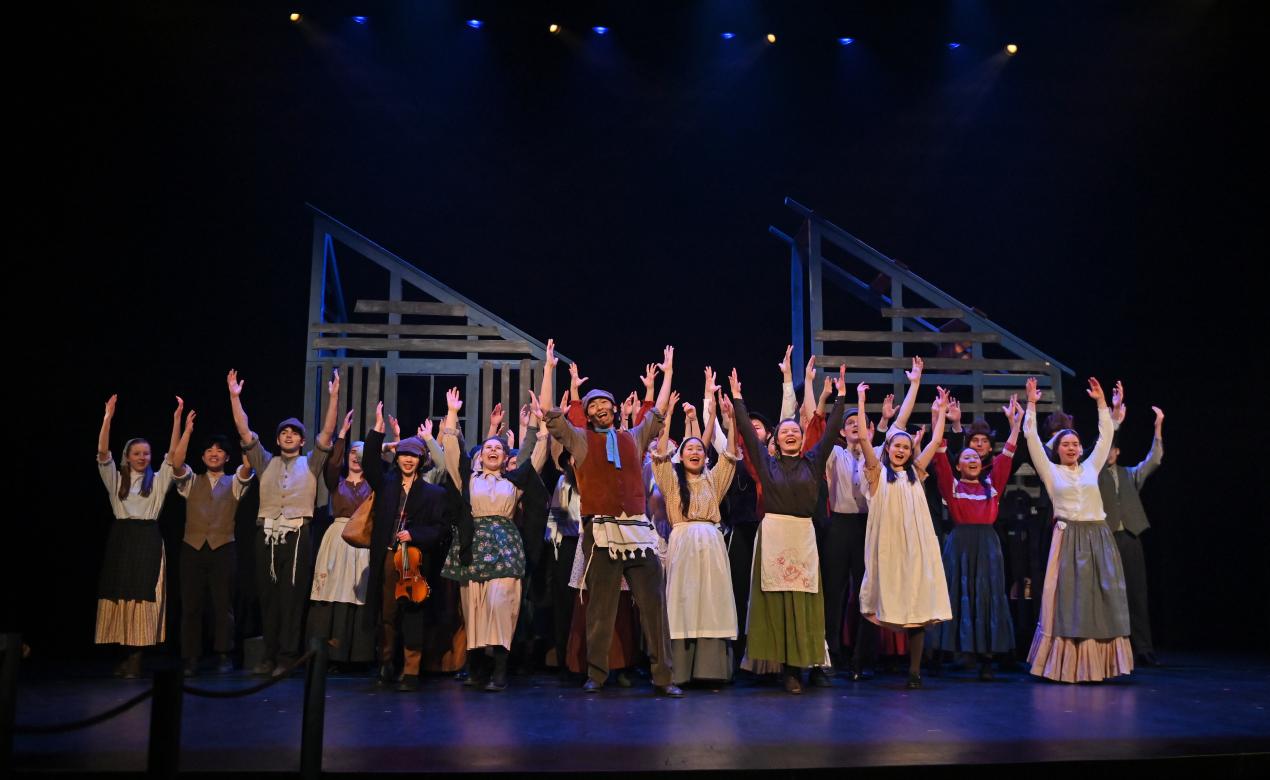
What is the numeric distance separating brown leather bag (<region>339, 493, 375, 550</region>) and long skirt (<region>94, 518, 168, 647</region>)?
4.38 ft

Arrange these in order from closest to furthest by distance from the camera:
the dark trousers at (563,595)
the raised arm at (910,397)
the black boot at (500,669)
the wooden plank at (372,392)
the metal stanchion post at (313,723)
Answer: the metal stanchion post at (313,723) → the black boot at (500,669) → the raised arm at (910,397) → the dark trousers at (563,595) → the wooden plank at (372,392)

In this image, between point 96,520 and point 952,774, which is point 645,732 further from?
point 96,520

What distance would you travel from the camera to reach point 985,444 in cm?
610

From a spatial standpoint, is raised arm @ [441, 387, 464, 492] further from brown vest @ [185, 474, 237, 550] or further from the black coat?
brown vest @ [185, 474, 237, 550]

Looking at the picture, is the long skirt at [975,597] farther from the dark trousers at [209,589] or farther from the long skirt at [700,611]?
the dark trousers at [209,589]

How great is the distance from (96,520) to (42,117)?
9.27 feet

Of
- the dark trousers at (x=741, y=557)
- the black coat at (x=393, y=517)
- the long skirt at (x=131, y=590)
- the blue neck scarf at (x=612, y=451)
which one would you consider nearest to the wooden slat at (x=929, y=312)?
the dark trousers at (x=741, y=557)

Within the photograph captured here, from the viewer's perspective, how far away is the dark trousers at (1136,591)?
6320 mm

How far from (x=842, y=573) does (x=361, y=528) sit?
8.94 feet

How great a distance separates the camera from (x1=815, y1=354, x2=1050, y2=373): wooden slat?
668 centimetres

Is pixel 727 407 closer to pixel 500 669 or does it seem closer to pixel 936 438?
pixel 936 438

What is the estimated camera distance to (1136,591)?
639 cm

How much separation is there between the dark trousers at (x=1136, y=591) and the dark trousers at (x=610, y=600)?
320 centimetres

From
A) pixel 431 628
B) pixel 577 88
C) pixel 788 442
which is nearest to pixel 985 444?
pixel 788 442
